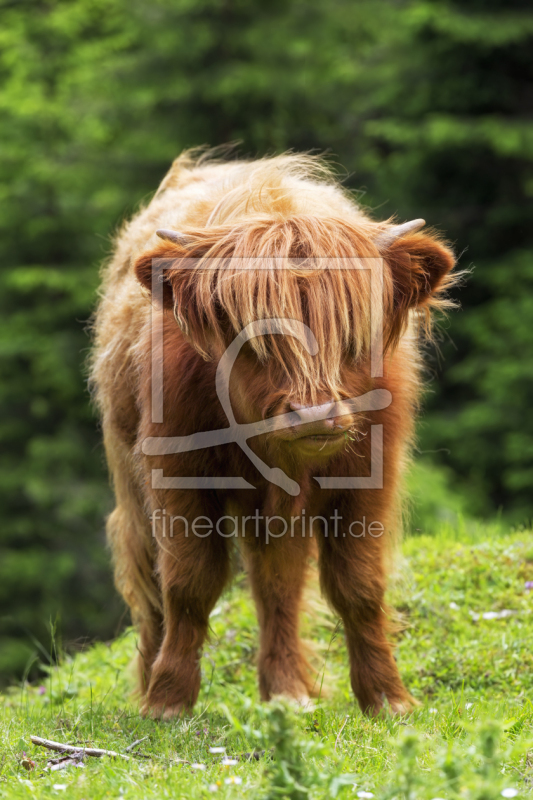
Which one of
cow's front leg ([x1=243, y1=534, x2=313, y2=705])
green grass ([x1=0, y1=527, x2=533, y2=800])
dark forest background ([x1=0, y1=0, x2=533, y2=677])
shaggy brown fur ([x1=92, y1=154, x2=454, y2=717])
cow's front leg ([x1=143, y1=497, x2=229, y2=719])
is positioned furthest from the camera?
dark forest background ([x1=0, y1=0, x2=533, y2=677])

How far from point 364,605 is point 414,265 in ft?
4.40

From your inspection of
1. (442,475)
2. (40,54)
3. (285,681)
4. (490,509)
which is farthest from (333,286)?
(40,54)

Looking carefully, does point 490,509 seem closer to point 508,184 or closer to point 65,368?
point 508,184

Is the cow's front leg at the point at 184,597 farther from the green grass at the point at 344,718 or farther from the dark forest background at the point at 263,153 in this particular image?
the dark forest background at the point at 263,153

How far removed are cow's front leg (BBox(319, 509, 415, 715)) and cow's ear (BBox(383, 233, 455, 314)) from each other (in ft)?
2.78

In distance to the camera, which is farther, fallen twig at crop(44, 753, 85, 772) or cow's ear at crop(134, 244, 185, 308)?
cow's ear at crop(134, 244, 185, 308)

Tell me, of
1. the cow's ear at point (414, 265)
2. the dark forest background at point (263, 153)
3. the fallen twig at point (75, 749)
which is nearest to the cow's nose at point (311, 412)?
the cow's ear at point (414, 265)

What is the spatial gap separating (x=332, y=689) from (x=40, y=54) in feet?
44.9

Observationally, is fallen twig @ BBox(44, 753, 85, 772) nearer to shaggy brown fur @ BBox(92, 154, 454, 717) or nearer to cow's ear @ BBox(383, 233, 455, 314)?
shaggy brown fur @ BBox(92, 154, 454, 717)

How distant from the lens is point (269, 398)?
2830 millimetres

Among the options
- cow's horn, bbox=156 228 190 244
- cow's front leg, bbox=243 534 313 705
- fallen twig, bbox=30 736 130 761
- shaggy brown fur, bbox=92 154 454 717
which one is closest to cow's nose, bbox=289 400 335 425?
shaggy brown fur, bbox=92 154 454 717

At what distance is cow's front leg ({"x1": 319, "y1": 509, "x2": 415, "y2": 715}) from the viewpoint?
11.4ft

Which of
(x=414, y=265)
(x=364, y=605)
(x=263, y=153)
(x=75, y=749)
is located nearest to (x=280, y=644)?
(x=364, y=605)

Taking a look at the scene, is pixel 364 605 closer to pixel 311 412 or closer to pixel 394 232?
pixel 311 412
